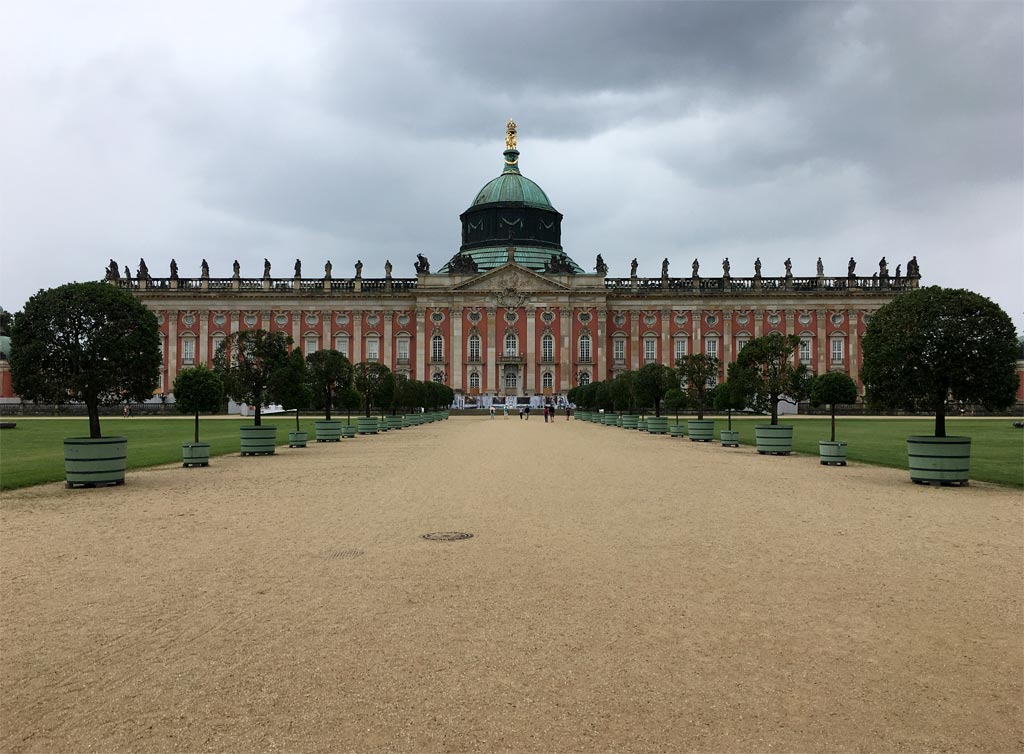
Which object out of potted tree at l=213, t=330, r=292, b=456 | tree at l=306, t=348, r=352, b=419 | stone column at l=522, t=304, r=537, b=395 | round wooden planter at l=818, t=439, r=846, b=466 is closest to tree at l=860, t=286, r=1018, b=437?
round wooden planter at l=818, t=439, r=846, b=466

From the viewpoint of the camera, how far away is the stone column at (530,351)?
269ft

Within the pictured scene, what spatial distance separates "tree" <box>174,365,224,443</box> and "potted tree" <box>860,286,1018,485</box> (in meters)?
15.1

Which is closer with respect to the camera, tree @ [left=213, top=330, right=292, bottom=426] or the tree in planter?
the tree in planter

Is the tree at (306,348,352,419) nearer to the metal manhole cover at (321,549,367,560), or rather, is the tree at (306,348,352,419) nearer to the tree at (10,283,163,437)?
the tree at (10,283,163,437)

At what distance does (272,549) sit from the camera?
874cm

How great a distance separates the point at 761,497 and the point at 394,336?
72.9 meters

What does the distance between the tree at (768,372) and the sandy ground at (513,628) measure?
13295 millimetres

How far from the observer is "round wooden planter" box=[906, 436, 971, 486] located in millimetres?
14523

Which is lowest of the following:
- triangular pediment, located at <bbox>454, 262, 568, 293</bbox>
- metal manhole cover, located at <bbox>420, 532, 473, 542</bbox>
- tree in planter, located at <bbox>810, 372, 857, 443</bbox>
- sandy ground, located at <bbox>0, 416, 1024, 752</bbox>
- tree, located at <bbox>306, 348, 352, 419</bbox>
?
sandy ground, located at <bbox>0, 416, 1024, 752</bbox>

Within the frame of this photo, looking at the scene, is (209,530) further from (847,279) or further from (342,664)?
(847,279)

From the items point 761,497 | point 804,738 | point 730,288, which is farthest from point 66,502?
point 730,288

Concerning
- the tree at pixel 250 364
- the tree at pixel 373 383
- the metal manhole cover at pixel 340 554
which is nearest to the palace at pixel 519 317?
the tree at pixel 373 383

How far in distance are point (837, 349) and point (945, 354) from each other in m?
72.7

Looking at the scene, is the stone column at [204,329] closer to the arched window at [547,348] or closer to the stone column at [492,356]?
the stone column at [492,356]
